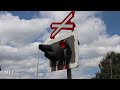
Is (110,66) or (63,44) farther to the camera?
(110,66)

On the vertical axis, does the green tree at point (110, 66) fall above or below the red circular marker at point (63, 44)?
above

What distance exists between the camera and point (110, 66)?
65.9 meters

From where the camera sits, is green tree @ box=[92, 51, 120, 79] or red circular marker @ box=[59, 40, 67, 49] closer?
red circular marker @ box=[59, 40, 67, 49]

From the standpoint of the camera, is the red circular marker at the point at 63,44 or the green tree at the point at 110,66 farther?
the green tree at the point at 110,66

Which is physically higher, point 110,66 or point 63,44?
point 110,66

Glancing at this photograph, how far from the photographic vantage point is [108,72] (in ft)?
216

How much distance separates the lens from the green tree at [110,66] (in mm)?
65325

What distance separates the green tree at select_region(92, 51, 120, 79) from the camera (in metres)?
65.3

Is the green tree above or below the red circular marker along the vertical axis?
above
